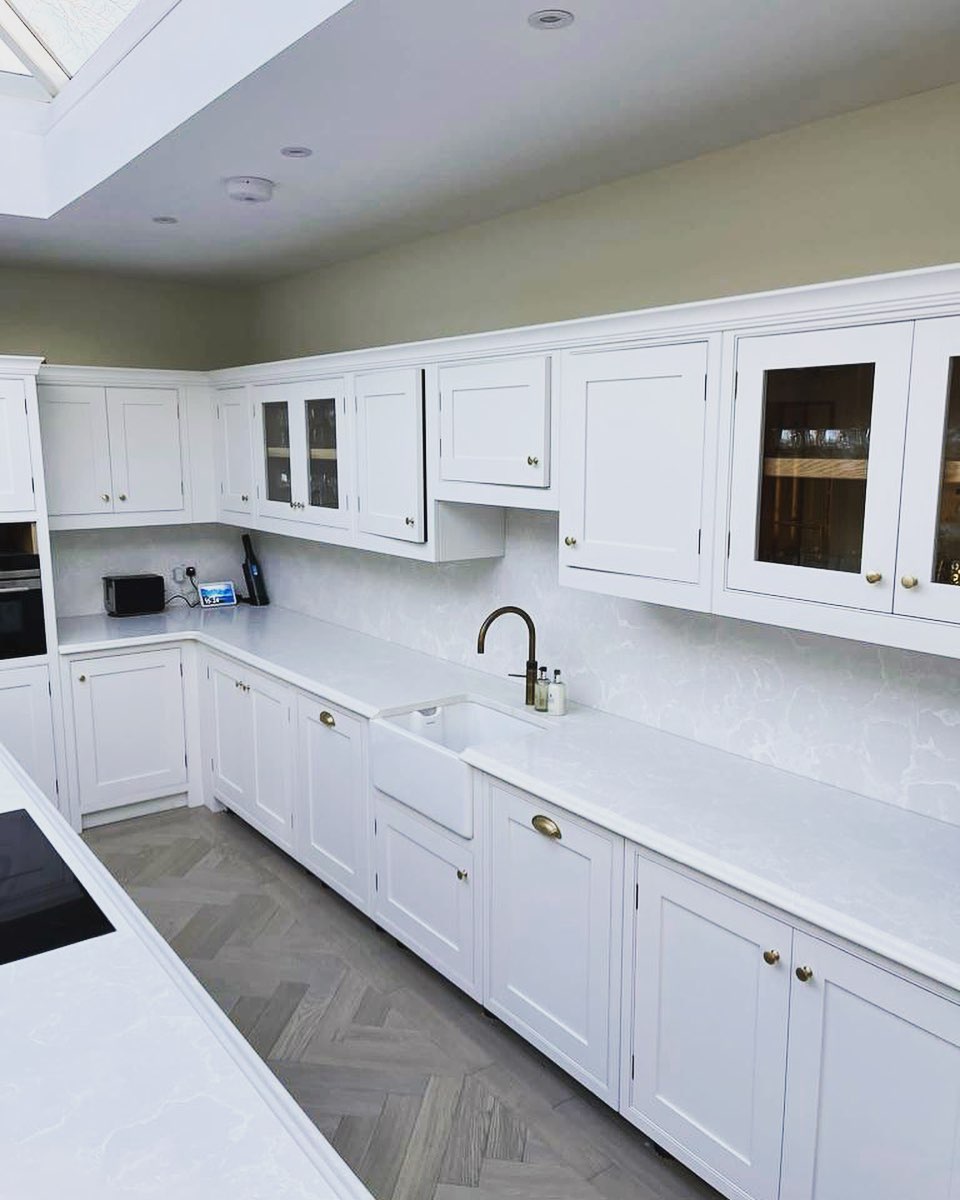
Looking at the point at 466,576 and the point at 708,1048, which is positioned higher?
the point at 466,576

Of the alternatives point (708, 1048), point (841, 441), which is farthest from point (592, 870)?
point (841, 441)

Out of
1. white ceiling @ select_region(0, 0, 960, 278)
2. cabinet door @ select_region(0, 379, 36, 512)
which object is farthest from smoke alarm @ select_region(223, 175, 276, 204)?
cabinet door @ select_region(0, 379, 36, 512)

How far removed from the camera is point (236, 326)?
5.03 metres

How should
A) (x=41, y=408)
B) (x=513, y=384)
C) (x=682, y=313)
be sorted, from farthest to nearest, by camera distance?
(x=41, y=408)
(x=513, y=384)
(x=682, y=313)

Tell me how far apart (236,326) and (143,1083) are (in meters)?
4.39

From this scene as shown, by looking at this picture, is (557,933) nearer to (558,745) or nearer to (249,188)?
(558,745)

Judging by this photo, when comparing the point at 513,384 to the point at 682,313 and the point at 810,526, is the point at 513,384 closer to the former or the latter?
the point at 682,313

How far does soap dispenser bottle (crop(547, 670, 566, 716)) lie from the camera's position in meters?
Answer: 2.98

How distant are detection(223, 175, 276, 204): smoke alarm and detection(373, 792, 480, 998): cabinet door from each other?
1949mm

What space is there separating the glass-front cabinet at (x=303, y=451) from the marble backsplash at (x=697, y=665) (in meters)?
0.42

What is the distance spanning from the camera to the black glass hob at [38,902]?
1.62m

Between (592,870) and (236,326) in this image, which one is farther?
(236,326)

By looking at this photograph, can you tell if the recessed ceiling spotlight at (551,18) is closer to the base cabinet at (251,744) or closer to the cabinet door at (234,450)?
the base cabinet at (251,744)

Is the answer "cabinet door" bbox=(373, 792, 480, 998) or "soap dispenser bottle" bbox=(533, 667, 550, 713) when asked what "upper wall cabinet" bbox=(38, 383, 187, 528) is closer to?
"cabinet door" bbox=(373, 792, 480, 998)
